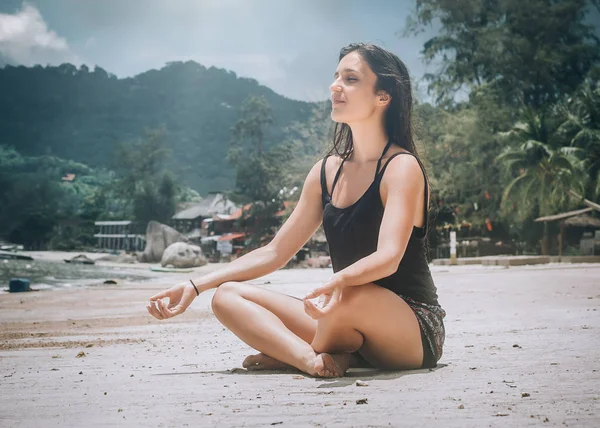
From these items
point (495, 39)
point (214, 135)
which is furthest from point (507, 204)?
point (214, 135)

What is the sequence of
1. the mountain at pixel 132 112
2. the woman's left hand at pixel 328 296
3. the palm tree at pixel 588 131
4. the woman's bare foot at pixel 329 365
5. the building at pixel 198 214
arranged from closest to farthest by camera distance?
1. the woman's left hand at pixel 328 296
2. the woman's bare foot at pixel 329 365
3. the palm tree at pixel 588 131
4. the building at pixel 198 214
5. the mountain at pixel 132 112

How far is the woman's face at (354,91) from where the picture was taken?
3.06 metres

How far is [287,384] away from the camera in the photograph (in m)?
2.78

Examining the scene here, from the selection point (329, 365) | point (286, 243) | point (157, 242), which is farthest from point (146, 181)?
point (329, 365)

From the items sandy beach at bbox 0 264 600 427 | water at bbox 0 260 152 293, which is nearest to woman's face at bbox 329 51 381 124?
sandy beach at bbox 0 264 600 427

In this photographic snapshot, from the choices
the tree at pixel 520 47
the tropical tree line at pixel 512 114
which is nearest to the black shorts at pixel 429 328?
the tropical tree line at pixel 512 114

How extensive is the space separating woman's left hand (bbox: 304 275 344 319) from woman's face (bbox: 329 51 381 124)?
2.68 feet

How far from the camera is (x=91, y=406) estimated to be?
243 centimetres

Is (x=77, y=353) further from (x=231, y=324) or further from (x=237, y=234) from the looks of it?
(x=237, y=234)

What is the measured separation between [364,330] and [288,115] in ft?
443

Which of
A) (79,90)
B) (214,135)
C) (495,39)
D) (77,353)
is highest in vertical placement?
(79,90)

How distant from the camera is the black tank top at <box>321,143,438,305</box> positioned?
116 inches

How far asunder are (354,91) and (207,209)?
64369mm

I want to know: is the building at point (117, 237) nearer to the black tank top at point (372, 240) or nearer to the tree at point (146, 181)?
the tree at point (146, 181)
